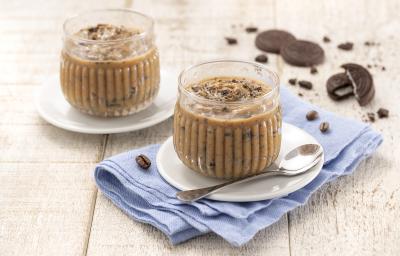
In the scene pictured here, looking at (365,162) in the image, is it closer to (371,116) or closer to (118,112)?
(371,116)

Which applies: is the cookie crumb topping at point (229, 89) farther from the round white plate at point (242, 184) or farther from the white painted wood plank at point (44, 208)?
the white painted wood plank at point (44, 208)

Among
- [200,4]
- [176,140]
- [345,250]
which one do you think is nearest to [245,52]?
[200,4]

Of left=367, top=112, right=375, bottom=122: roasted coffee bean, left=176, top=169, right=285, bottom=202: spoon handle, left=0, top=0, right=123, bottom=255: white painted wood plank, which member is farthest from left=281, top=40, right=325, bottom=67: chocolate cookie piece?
left=176, top=169, right=285, bottom=202: spoon handle

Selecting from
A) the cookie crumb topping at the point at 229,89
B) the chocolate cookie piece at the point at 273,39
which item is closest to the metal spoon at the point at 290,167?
the cookie crumb topping at the point at 229,89

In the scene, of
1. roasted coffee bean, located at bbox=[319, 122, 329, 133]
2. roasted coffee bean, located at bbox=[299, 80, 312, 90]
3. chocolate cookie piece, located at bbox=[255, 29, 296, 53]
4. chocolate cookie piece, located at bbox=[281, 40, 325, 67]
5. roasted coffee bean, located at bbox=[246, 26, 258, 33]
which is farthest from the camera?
roasted coffee bean, located at bbox=[246, 26, 258, 33]

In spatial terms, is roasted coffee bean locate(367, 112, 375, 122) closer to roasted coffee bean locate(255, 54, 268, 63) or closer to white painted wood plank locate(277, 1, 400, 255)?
white painted wood plank locate(277, 1, 400, 255)

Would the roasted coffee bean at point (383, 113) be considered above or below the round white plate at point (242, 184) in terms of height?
below

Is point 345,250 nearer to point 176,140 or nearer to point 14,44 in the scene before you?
point 176,140
